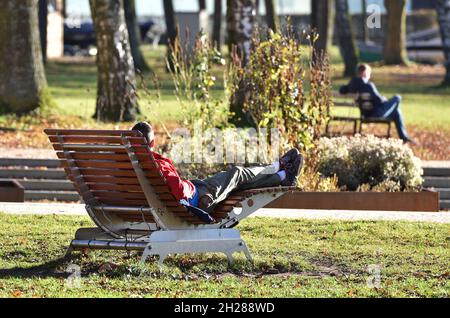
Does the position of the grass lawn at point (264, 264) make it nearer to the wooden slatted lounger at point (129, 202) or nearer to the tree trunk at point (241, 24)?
the wooden slatted lounger at point (129, 202)

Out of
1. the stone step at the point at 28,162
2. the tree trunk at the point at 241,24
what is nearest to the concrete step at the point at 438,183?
the stone step at the point at 28,162

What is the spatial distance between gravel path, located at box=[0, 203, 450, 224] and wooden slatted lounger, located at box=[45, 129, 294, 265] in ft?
8.72

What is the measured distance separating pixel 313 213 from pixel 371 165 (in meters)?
2.85

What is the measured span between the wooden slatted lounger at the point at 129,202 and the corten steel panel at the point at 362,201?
4074 millimetres

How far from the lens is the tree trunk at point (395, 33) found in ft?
155

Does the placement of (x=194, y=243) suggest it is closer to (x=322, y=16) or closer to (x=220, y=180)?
(x=220, y=180)

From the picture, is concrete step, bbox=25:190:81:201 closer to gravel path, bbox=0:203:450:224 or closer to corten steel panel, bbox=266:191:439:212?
gravel path, bbox=0:203:450:224

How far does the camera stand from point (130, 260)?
1116 cm

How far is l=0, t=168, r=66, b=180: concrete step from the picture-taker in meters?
17.7

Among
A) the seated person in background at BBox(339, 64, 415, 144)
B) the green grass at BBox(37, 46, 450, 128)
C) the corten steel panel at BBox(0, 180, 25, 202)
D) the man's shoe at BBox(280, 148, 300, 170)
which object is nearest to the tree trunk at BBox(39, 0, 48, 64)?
the green grass at BBox(37, 46, 450, 128)

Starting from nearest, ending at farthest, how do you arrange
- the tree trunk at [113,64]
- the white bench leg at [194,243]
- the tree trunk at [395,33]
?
1. the white bench leg at [194,243]
2. the tree trunk at [113,64]
3. the tree trunk at [395,33]

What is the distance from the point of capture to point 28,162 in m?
18.2

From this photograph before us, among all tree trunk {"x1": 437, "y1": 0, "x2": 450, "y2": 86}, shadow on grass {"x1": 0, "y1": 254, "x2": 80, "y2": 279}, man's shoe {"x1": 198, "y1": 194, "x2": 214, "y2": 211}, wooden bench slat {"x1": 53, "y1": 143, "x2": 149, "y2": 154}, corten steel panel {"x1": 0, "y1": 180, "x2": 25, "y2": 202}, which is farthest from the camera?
tree trunk {"x1": 437, "y1": 0, "x2": 450, "y2": 86}
